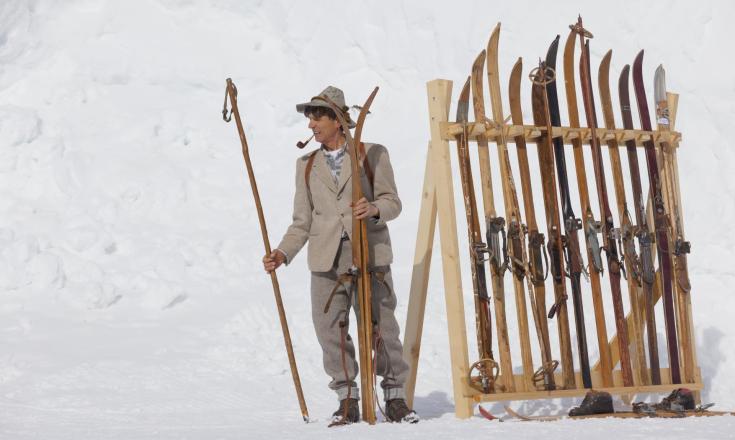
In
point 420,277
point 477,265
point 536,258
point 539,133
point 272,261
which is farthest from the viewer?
point 420,277

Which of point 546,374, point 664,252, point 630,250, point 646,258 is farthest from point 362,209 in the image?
point 664,252

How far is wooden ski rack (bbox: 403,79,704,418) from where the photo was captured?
15.0ft

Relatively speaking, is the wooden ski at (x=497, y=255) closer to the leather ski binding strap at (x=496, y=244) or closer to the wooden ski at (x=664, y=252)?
the leather ski binding strap at (x=496, y=244)

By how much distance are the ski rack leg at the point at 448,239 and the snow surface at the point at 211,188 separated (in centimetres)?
22

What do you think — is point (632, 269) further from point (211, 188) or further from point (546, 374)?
point (211, 188)

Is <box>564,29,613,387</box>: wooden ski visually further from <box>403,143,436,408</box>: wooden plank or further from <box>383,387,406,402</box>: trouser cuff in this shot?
<box>383,387,406,402</box>: trouser cuff

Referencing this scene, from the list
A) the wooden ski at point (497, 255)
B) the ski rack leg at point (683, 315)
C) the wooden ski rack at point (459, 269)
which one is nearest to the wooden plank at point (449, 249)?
the wooden ski rack at point (459, 269)

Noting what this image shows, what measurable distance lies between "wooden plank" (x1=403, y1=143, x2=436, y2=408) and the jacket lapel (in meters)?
0.59

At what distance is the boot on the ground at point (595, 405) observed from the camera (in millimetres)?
4461

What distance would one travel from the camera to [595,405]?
446 cm

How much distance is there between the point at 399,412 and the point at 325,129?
4.57ft

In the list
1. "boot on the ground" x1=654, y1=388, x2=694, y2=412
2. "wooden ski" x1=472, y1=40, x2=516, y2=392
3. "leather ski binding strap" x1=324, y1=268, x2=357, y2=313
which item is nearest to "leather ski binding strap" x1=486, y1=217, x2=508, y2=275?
"wooden ski" x1=472, y1=40, x2=516, y2=392

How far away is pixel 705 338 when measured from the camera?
672 cm

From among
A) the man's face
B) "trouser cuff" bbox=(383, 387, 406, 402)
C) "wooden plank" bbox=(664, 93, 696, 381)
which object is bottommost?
"trouser cuff" bbox=(383, 387, 406, 402)
